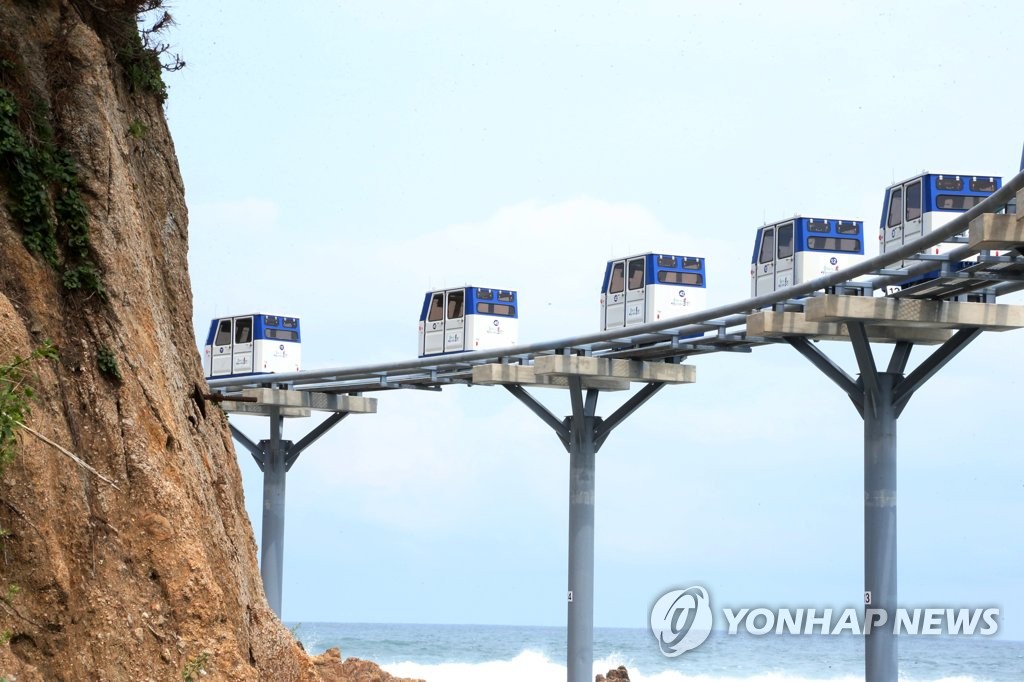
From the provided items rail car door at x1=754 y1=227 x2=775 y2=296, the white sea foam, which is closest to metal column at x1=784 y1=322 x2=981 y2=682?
rail car door at x1=754 y1=227 x2=775 y2=296

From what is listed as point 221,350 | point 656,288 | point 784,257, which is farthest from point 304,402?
point 784,257

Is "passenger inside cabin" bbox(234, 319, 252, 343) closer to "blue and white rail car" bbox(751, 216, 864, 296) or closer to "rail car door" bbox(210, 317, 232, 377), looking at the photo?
"rail car door" bbox(210, 317, 232, 377)

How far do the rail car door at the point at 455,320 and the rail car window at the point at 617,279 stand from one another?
13.4ft

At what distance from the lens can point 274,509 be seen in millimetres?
38500

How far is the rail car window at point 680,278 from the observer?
26.8 meters

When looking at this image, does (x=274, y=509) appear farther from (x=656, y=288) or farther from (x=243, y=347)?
(x=656, y=288)

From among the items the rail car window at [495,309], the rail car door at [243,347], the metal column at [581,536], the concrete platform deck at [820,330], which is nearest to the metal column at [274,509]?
the rail car door at [243,347]

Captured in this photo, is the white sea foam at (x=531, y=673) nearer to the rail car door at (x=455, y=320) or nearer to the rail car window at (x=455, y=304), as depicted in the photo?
the rail car door at (x=455, y=320)

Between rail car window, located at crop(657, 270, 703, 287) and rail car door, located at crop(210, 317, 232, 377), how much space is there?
46.4 ft

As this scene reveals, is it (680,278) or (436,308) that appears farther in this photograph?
(436,308)

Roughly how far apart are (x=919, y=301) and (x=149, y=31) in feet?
37.5

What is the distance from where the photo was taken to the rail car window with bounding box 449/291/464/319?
31094 millimetres

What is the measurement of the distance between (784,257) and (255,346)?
53.8 ft

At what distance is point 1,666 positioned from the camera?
10.5 meters
